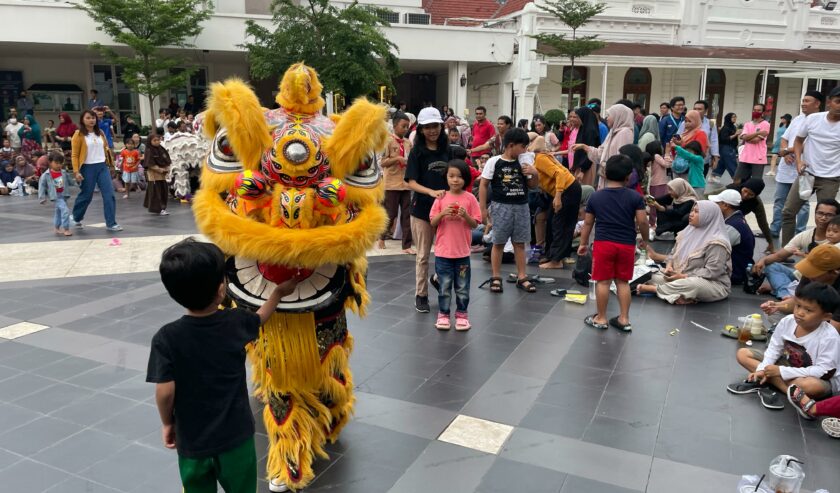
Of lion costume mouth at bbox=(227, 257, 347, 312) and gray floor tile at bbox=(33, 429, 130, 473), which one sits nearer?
lion costume mouth at bbox=(227, 257, 347, 312)

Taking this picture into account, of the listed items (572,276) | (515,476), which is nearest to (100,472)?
(515,476)

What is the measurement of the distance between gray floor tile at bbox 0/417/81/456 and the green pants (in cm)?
173

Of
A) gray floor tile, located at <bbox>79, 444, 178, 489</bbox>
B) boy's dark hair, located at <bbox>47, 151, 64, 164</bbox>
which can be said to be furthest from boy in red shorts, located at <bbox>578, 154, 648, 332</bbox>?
boy's dark hair, located at <bbox>47, 151, 64, 164</bbox>

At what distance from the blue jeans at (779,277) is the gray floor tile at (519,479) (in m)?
4.35

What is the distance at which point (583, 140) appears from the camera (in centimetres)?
924

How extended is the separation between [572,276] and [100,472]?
541cm

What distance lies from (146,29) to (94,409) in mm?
15394

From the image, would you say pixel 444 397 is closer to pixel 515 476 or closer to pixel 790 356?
pixel 515 476

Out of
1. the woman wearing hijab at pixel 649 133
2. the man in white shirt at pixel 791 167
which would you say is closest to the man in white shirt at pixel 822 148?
the man in white shirt at pixel 791 167

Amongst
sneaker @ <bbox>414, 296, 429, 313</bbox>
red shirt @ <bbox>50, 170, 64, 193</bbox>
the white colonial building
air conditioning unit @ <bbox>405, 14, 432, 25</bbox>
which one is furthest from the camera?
air conditioning unit @ <bbox>405, 14, 432, 25</bbox>

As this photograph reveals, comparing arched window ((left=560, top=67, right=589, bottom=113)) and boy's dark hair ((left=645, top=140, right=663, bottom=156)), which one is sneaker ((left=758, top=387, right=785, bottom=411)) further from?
arched window ((left=560, top=67, right=589, bottom=113))

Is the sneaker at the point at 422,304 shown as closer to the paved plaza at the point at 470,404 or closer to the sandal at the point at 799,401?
the paved plaza at the point at 470,404

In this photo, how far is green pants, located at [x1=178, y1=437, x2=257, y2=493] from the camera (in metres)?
2.45

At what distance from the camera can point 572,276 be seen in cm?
744
